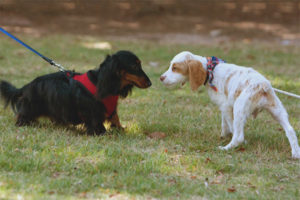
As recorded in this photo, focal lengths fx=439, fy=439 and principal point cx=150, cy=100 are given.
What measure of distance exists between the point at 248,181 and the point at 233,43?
30.9ft

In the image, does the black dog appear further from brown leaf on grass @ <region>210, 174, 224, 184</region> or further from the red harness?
brown leaf on grass @ <region>210, 174, 224, 184</region>

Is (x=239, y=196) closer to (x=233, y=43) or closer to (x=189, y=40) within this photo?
(x=233, y=43)

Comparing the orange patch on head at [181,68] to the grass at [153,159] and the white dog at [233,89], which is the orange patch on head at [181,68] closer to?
the white dog at [233,89]

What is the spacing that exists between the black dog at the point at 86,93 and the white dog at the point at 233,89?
0.44 m

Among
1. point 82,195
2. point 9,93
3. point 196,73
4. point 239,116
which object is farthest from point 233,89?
point 9,93

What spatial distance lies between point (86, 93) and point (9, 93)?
1.22 m

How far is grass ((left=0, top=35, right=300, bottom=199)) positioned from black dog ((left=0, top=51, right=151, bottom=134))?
0.18 meters

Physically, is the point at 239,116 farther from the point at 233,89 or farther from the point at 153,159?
the point at 153,159

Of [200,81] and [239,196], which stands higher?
[200,81]

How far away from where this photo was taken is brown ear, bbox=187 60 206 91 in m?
4.68

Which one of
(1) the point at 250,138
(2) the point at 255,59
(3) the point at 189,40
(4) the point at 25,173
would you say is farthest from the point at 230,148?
(3) the point at 189,40

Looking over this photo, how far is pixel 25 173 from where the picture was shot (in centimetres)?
374

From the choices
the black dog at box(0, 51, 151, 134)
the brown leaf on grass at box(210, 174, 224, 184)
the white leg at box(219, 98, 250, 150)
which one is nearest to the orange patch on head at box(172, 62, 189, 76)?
the black dog at box(0, 51, 151, 134)

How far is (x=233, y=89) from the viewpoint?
4.48m
